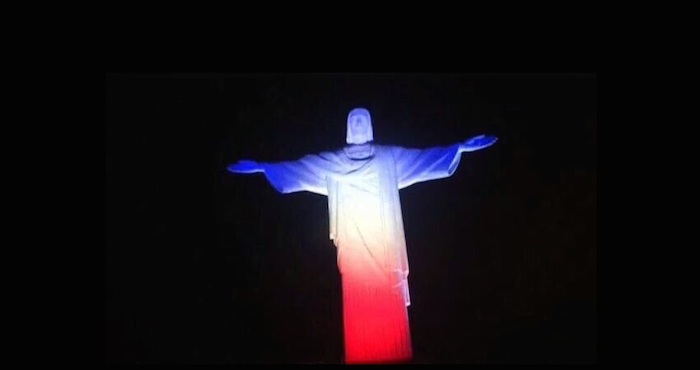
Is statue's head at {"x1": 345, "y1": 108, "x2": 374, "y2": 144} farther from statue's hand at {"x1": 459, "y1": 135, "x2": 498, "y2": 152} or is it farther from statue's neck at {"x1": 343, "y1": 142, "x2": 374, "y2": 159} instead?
statue's hand at {"x1": 459, "y1": 135, "x2": 498, "y2": 152}

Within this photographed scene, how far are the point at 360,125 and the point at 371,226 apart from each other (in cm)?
Result: 51

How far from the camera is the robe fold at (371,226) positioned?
5.95 metres

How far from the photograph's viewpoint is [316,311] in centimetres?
599

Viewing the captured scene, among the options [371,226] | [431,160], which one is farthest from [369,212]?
[431,160]

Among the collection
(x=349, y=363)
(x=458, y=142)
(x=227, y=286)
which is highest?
(x=458, y=142)

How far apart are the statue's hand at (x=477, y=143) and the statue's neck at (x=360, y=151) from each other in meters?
0.46

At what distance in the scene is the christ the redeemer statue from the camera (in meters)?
5.95

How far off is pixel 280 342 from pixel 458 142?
52.9 inches

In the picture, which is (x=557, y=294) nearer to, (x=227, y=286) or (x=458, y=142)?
(x=458, y=142)

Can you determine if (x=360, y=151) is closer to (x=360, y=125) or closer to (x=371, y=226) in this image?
(x=360, y=125)

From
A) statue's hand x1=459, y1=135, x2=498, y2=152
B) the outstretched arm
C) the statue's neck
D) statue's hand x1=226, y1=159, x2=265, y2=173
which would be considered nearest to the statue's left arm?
statue's hand x1=459, y1=135, x2=498, y2=152

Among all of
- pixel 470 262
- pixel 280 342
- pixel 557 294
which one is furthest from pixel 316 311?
pixel 557 294

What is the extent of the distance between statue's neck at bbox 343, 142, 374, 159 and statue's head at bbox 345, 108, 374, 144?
2 cm

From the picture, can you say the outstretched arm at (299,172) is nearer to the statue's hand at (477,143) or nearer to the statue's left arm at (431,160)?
the statue's left arm at (431,160)
